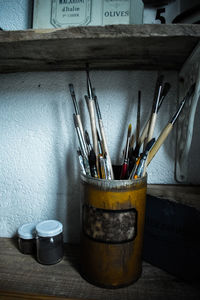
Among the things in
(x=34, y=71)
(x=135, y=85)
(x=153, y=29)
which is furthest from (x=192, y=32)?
(x=34, y=71)

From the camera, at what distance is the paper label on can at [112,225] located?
1.78ft

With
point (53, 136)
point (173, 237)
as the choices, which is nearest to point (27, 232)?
point (53, 136)

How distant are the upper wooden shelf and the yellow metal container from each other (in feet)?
0.98

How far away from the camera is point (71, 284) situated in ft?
1.85

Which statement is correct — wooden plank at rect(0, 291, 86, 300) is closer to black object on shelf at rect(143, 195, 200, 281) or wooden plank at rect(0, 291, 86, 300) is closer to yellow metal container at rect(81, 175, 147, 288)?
yellow metal container at rect(81, 175, 147, 288)

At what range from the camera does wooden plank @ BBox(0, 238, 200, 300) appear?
0.53 m

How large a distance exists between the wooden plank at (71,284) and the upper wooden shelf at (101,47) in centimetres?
54

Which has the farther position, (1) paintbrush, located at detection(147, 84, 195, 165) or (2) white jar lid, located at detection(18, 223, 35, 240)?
(2) white jar lid, located at detection(18, 223, 35, 240)

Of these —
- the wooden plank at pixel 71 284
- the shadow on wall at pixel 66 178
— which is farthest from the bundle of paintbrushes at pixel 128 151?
the wooden plank at pixel 71 284

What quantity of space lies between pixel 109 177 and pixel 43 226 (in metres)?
0.24

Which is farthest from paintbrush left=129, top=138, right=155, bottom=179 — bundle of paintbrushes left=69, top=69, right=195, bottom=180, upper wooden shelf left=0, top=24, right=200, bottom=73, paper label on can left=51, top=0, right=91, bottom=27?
paper label on can left=51, top=0, right=91, bottom=27

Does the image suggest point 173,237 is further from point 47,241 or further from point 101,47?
point 101,47

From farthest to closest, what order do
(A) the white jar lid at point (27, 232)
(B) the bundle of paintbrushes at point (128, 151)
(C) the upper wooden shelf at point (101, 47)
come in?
(A) the white jar lid at point (27, 232), (B) the bundle of paintbrushes at point (128, 151), (C) the upper wooden shelf at point (101, 47)

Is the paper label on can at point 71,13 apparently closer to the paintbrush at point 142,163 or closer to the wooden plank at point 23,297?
the paintbrush at point 142,163
